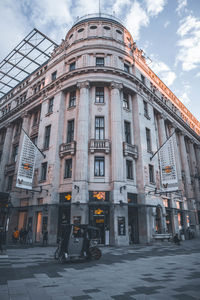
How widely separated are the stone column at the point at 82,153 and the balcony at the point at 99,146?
69 cm

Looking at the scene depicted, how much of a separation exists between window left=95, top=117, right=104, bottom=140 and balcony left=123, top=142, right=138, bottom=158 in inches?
120

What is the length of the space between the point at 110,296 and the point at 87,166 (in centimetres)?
1729

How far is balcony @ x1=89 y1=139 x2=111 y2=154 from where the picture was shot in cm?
2286

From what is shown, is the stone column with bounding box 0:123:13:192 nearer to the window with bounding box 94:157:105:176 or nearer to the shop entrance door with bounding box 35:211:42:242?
the shop entrance door with bounding box 35:211:42:242

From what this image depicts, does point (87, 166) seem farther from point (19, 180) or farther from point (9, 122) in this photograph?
point (9, 122)

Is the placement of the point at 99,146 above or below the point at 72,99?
below

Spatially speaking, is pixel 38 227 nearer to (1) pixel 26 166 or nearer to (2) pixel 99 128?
(1) pixel 26 166

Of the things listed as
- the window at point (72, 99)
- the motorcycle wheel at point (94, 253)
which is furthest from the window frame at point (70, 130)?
the motorcycle wheel at point (94, 253)

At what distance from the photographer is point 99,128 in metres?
24.7

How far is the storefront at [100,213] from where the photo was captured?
66.7ft

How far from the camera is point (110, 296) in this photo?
537cm

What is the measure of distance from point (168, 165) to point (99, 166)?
787 centimetres

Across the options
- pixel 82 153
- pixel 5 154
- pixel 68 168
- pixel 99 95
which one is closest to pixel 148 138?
pixel 99 95

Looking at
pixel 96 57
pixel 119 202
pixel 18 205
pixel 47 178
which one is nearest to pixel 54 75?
pixel 96 57
